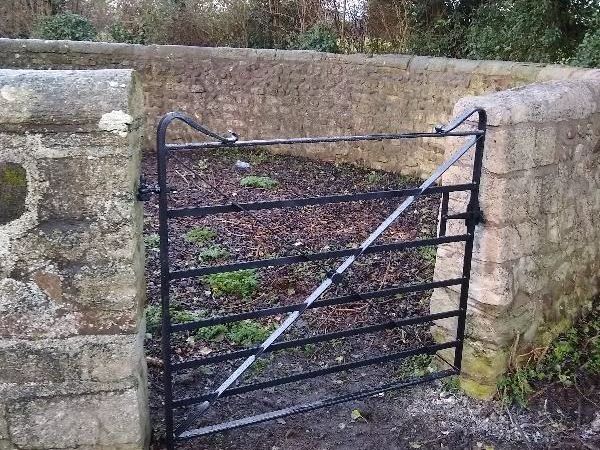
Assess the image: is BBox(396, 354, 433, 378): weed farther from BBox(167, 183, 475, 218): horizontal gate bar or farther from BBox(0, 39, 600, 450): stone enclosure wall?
BBox(167, 183, 475, 218): horizontal gate bar

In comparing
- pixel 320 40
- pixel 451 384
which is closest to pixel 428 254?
pixel 451 384

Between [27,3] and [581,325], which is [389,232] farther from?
[27,3]

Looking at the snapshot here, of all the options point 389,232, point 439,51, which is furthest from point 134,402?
point 439,51

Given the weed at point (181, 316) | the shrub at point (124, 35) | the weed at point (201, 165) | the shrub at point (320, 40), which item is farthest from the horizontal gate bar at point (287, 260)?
the shrub at point (124, 35)

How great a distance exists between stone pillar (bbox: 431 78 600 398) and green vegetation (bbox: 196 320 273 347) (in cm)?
115

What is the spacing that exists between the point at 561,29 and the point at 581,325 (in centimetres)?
576

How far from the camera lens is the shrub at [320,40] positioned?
1030 centimetres

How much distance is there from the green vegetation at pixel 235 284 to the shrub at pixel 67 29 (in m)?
8.50

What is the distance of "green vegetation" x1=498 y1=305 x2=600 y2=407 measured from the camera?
11.3ft

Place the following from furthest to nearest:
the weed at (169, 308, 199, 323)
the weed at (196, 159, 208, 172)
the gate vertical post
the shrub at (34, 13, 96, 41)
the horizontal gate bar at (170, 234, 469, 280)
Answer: the shrub at (34, 13, 96, 41), the weed at (196, 159, 208, 172), the weed at (169, 308, 199, 323), the gate vertical post, the horizontal gate bar at (170, 234, 469, 280)

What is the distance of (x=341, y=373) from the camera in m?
3.70

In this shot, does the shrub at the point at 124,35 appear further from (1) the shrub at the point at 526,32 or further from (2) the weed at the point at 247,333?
(2) the weed at the point at 247,333

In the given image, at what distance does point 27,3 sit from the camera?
1331 cm

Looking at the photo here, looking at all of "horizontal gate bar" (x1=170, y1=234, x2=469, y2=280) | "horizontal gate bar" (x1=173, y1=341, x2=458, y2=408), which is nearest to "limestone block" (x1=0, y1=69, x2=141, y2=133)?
"horizontal gate bar" (x1=170, y1=234, x2=469, y2=280)
